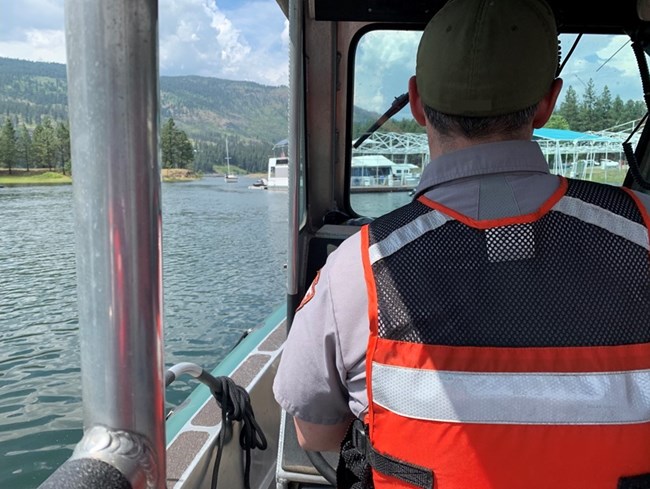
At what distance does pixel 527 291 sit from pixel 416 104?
16.6 inches

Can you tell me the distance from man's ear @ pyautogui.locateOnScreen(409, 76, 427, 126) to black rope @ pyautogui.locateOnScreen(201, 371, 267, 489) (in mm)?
Answer: 1543

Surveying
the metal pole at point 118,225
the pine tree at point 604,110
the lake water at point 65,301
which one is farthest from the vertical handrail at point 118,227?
the pine tree at point 604,110

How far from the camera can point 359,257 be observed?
94 centimetres

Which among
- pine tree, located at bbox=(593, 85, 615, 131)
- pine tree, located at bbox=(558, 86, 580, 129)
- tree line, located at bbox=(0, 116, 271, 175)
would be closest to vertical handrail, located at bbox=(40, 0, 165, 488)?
tree line, located at bbox=(0, 116, 271, 175)

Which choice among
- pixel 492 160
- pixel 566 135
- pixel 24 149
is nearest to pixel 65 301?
pixel 24 149

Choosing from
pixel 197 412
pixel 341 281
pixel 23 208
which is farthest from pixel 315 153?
pixel 23 208

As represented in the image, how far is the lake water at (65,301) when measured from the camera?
3.85m

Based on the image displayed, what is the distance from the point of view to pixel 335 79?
140 inches

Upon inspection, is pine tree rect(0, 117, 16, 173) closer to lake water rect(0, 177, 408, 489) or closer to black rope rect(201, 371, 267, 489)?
lake water rect(0, 177, 408, 489)

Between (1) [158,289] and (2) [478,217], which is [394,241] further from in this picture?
(1) [158,289]

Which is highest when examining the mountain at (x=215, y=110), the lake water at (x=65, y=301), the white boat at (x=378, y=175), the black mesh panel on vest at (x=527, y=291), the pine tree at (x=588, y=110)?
the mountain at (x=215, y=110)

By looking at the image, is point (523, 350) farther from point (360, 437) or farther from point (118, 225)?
point (118, 225)

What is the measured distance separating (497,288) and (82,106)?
64 centimetres

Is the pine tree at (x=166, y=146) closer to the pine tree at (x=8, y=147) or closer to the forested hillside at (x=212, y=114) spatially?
the forested hillside at (x=212, y=114)
